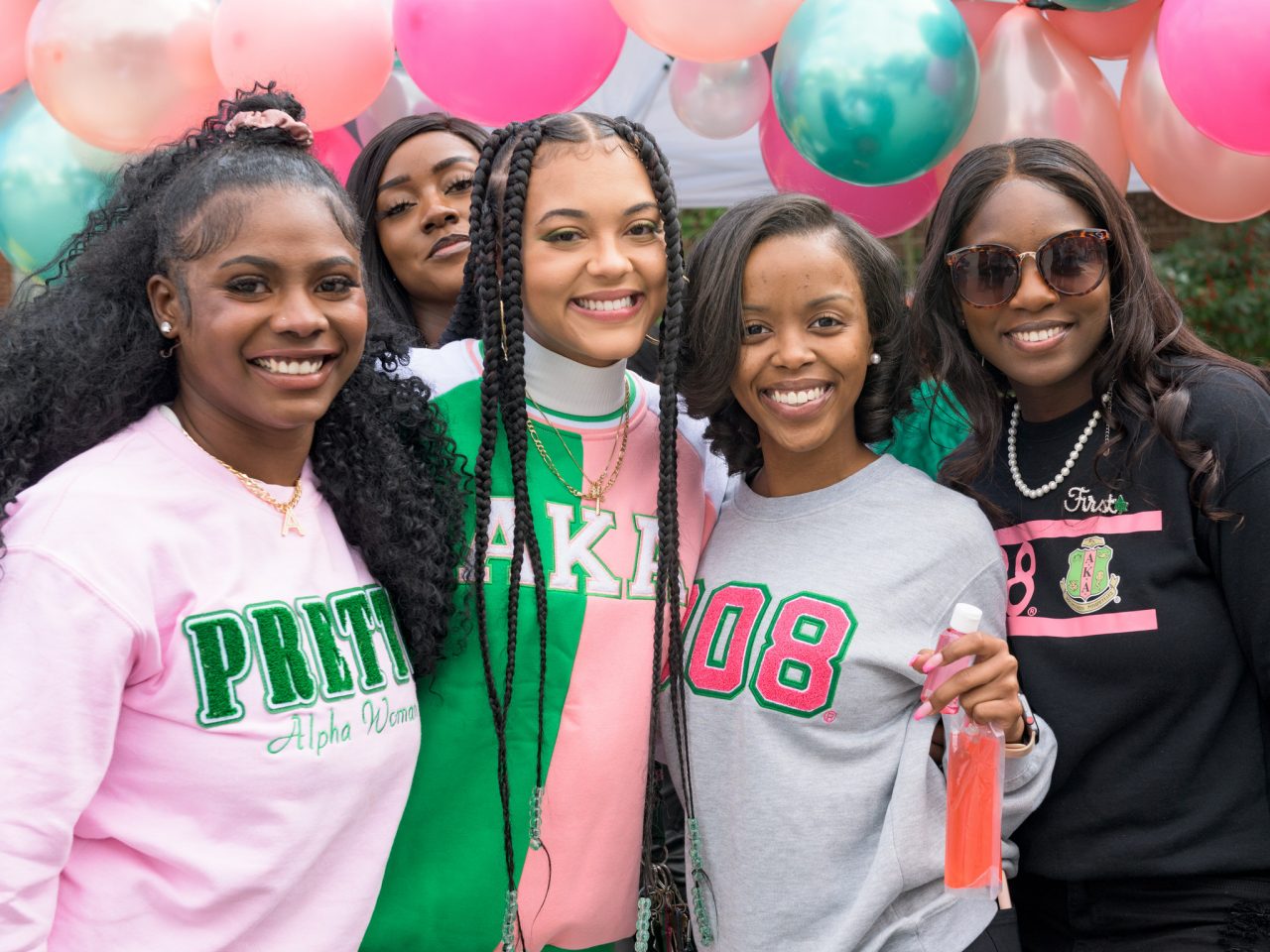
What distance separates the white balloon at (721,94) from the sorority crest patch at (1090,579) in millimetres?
2709

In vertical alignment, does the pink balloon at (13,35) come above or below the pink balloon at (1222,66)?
above

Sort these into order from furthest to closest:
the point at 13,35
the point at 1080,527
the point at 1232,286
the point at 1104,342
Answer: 1. the point at 1232,286
2. the point at 13,35
3. the point at 1104,342
4. the point at 1080,527

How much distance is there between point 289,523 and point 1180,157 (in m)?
2.86

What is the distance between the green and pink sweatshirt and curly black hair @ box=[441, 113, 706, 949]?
0.03 m

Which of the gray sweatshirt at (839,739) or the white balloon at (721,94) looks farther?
the white balloon at (721,94)

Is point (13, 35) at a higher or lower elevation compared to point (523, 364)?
higher

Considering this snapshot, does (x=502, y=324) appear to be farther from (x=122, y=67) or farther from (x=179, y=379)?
(x=122, y=67)

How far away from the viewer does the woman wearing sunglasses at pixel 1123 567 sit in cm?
210

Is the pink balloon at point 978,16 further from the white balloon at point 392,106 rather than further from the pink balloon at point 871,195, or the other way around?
the white balloon at point 392,106

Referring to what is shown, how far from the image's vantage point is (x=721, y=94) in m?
4.54

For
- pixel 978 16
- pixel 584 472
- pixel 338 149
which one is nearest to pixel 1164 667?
pixel 584 472

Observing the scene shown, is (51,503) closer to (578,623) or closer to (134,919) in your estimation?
(134,919)

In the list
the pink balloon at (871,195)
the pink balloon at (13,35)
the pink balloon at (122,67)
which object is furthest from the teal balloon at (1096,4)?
the pink balloon at (13,35)

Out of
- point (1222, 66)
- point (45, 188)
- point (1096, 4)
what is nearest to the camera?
point (1222, 66)
